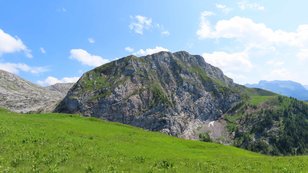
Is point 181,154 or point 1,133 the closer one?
point 1,133

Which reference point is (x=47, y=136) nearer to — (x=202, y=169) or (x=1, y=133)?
(x=1, y=133)

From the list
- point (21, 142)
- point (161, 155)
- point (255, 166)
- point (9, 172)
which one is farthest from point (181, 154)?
point (9, 172)

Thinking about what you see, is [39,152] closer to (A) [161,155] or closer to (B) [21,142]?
(B) [21,142]

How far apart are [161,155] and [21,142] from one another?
13790 mm

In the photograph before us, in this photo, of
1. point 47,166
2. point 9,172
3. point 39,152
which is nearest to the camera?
point 9,172

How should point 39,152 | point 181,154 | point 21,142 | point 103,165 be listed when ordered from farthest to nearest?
point 181,154, point 21,142, point 39,152, point 103,165

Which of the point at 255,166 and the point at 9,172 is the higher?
the point at 255,166

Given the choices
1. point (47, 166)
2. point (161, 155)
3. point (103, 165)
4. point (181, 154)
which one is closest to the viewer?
point (47, 166)

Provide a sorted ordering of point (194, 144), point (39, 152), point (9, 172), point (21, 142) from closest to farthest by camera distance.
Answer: point (9, 172) < point (39, 152) < point (21, 142) < point (194, 144)

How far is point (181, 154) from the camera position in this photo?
136ft

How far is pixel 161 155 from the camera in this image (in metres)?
38.5

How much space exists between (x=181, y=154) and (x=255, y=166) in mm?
10766

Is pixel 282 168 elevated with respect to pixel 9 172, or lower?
elevated

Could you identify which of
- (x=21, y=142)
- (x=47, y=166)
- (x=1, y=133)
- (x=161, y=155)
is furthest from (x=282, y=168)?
(x=1, y=133)
